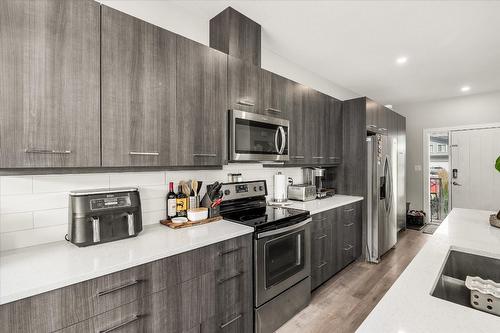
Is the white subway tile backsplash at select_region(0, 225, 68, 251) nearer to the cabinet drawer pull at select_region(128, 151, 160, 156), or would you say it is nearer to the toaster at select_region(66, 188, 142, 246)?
the toaster at select_region(66, 188, 142, 246)

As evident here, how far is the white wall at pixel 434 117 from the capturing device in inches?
181

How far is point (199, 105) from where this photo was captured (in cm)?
185

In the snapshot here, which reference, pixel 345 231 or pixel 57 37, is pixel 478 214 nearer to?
pixel 345 231

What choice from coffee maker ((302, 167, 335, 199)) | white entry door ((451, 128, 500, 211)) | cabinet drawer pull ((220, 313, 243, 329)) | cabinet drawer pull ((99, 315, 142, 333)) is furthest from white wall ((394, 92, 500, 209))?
cabinet drawer pull ((99, 315, 142, 333))

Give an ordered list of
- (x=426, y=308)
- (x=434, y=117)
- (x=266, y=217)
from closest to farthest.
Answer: (x=426, y=308)
(x=266, y=217)
(x=434, y=117)

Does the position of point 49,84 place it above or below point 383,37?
below

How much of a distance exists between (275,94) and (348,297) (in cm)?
222

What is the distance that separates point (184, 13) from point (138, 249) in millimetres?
2016

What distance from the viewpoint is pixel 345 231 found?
10.0ft

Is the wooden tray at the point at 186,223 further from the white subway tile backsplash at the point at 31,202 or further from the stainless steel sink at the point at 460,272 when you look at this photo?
the stainless steel sink at the point at 460,272

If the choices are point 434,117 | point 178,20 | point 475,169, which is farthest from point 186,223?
point 434,117

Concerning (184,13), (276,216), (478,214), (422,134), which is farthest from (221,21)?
(422,134)

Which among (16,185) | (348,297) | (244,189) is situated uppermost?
(16,185)

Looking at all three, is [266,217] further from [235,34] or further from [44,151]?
[235,34]
